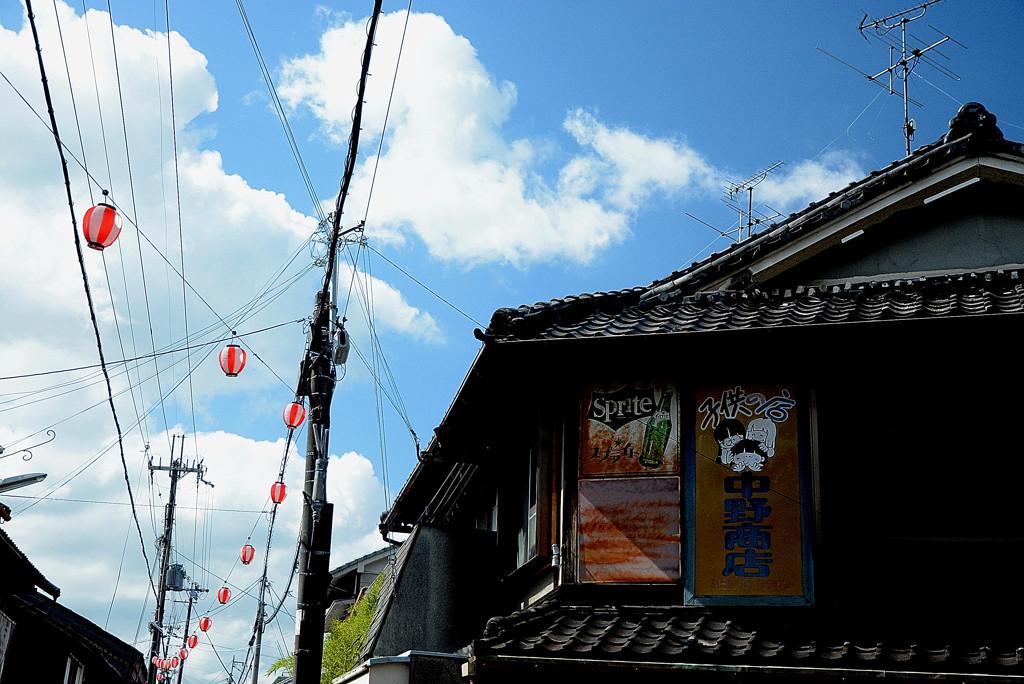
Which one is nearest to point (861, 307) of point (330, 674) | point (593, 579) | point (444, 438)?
point (593, 579)

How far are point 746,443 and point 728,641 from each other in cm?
233

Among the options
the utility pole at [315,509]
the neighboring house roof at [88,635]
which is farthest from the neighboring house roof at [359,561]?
the utility pole at [315,509]

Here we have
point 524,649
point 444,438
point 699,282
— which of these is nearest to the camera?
point 524,649

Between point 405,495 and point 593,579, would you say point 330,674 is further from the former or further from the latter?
point 593,579

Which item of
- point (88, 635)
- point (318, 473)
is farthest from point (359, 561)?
point (318, 473)

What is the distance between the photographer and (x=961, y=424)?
11.2 meters

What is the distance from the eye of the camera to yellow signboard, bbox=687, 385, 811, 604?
10531 mm

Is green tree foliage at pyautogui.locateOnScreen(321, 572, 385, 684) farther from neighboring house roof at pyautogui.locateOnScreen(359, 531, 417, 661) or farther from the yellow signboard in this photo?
the yellow signboard

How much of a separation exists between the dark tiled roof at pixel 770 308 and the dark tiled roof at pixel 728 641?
3142mm

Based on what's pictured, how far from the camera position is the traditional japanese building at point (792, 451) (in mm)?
9930

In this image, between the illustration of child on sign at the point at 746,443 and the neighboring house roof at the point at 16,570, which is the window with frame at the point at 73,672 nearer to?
the neighboring house roof at the point at 16,570

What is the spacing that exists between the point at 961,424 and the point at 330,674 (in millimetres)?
12988

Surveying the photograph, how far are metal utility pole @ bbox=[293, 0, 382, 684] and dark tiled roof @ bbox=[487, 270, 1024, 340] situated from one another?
2.91 m

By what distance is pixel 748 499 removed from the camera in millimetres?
10875
